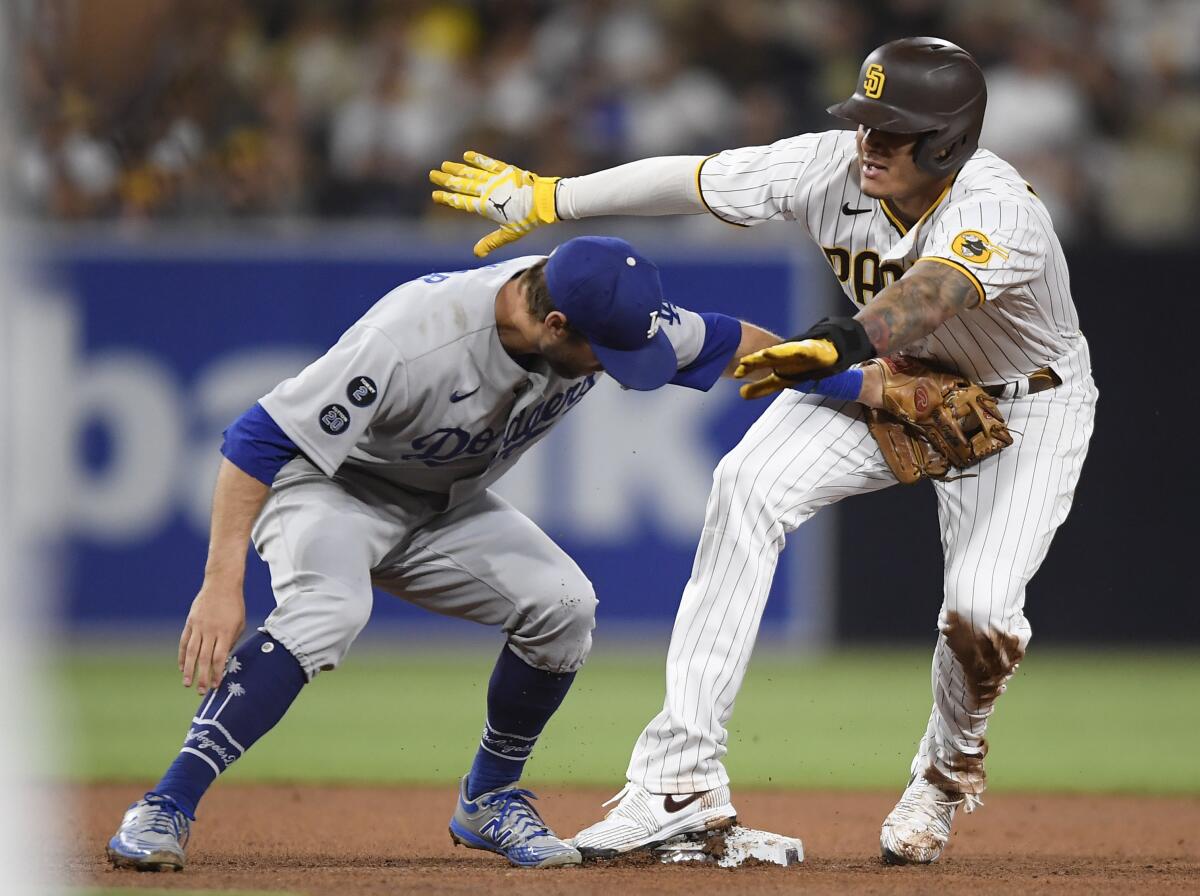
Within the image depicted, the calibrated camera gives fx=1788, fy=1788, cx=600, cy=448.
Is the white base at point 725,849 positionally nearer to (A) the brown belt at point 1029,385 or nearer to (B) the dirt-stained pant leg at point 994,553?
(B) the dirt-stained pant leg at point 994,553

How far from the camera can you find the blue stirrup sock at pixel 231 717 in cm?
376

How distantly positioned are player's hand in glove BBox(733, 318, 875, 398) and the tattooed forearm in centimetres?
6

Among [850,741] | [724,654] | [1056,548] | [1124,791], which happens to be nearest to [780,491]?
[724,654]

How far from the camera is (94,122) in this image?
398 centimetres

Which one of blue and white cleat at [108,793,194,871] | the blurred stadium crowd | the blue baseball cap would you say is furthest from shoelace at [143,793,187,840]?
the blurred stadium crowd

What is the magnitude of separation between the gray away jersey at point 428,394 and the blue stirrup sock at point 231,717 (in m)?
0.44

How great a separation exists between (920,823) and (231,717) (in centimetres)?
168

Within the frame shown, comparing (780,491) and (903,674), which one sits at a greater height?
(780,491)

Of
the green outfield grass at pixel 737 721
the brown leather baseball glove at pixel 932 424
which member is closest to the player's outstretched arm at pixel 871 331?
the brown leather baseball glove at pixel 932 424

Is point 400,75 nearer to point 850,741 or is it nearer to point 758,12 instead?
point 758,12

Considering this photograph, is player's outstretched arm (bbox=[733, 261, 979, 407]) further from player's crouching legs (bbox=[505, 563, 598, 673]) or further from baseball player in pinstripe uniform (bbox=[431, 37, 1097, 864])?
player's crouching legs (bbox=[505, 563, 598, 673])

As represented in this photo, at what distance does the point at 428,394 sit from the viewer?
3.85 metres

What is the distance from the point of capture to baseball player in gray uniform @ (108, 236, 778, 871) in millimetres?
3748

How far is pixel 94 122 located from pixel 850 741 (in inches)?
162
